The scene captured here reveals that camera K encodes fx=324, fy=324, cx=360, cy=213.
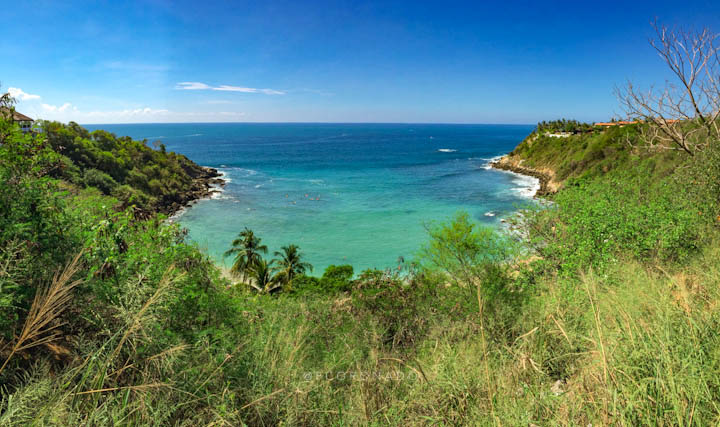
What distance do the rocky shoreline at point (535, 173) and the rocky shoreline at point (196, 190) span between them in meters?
52.1

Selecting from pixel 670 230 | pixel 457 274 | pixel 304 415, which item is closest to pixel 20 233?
pixel 304 415

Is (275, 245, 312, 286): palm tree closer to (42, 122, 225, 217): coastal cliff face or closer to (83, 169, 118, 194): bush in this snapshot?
(42, 122, 225, 217): coastal cliff face

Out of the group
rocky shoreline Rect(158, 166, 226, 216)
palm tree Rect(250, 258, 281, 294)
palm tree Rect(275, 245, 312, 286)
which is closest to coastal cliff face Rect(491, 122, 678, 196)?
palm tree Rect(275, 245, 312, 286)

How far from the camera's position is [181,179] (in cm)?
5744

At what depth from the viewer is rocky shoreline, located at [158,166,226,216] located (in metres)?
46.3

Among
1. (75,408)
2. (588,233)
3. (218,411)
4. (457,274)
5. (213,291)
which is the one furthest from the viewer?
(457,274)

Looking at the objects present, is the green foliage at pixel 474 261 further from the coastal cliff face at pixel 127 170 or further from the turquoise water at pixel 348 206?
the coastal cliff face at pixel 127 170

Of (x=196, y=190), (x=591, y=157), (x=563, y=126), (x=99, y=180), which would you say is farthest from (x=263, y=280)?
(x=563, y=126)

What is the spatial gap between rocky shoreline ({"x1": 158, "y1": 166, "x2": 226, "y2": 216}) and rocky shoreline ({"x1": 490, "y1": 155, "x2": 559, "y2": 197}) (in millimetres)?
52097

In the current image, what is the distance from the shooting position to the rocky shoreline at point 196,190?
4634 centimetres

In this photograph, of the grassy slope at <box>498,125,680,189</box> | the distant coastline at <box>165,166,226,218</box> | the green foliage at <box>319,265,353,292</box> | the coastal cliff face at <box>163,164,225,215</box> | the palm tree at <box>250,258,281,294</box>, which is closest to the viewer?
the green foliage at <box>319,265,353,292</box>

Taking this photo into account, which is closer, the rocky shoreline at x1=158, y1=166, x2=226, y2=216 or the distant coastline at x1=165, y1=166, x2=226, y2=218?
the distant coastline at x1=165, y1=166, x2=226, y2=218

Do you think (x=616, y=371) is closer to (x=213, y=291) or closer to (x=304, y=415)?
(x=304, y=415)

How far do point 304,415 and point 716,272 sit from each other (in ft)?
19.0
